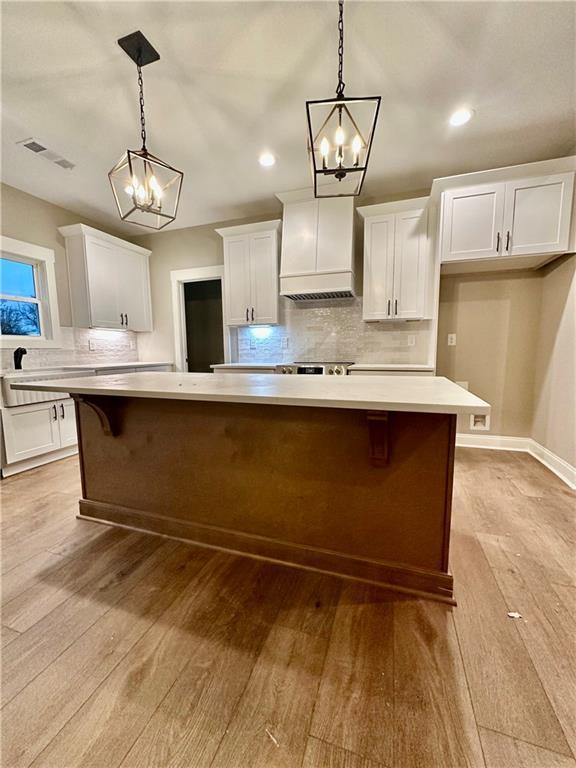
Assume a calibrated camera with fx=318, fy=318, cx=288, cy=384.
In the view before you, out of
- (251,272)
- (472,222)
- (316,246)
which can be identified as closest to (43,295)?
(251,272)

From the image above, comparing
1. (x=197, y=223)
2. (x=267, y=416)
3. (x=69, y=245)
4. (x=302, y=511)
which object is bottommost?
(x=302, y=511)

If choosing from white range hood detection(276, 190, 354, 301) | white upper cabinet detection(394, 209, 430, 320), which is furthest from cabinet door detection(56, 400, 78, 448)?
white upper cabinet detection(394, 209, 430, 320)

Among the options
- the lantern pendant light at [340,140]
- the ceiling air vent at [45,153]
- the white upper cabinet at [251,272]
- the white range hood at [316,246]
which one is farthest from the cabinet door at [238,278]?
the lantern pendant light at [340,140]

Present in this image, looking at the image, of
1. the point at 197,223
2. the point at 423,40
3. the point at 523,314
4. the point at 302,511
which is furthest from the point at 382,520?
the point at 197,223

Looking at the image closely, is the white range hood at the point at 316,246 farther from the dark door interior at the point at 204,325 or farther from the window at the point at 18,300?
the window at the point at 18,300

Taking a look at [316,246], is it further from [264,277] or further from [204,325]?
[204,325]

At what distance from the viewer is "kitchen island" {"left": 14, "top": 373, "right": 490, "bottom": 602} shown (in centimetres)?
136

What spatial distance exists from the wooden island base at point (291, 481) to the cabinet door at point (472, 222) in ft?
7.55

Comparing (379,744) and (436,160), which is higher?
(436,160)

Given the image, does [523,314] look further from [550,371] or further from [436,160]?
[436,160]

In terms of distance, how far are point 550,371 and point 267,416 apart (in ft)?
9.78

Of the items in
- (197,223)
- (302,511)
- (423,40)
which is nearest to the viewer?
(302,511)

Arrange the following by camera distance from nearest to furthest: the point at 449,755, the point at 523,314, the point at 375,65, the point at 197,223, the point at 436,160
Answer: the point at 449,755, the point at 375,65, the point at 436,160, the point at 523,314, the point at 197,223

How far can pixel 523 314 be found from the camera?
3.31 metres
